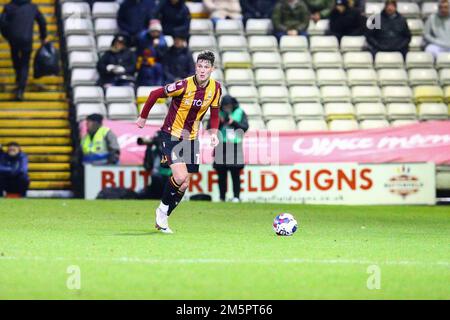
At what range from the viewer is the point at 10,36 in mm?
23891

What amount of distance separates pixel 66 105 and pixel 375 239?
37.9ft

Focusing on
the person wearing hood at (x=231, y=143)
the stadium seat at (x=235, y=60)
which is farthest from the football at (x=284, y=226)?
the stadium seat at (x=235, y=60)

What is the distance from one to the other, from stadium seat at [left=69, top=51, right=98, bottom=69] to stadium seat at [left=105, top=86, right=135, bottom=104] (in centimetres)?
90

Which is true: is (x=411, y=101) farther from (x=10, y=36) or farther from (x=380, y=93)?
(x=10, y=36)

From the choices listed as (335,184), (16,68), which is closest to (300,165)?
(335,184)

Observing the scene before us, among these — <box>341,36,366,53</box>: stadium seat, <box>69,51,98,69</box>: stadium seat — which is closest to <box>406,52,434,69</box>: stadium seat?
<box>341,36,366,53</box>: stadium seat

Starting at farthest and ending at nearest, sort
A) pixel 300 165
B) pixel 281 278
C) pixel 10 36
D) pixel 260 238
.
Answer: pixel 10 36 < pixel 300 165 < pixel 260 238 < pixel 281 278

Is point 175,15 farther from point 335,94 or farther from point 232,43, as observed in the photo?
point 335,94

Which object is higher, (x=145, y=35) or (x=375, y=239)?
(x=145, y=35)

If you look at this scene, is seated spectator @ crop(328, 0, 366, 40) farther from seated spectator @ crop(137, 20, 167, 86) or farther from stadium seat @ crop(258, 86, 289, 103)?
seated spectator @ crop(137, 20, 167, 86)

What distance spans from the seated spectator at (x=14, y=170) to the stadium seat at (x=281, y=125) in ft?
15.7

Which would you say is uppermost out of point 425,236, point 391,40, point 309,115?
point 391,40

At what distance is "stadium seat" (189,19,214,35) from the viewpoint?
2559cm

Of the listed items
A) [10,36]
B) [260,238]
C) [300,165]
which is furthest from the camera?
[10,36]
